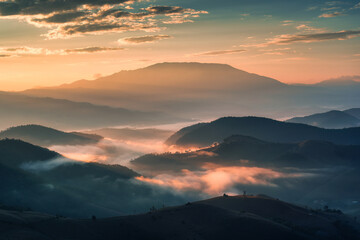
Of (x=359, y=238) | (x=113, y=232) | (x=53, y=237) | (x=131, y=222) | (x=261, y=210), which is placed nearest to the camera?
(x=53, y=237)

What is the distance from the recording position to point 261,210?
485 ft

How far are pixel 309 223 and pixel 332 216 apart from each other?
23.0m

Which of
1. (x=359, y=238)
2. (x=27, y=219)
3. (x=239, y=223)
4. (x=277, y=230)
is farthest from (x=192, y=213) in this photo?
(x=359, y=238)

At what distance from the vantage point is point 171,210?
413 ft

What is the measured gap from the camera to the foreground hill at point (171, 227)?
103 m

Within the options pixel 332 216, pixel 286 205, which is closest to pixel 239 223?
pixel 286 205

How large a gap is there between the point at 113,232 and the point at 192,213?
2713cm

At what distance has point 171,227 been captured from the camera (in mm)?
113062

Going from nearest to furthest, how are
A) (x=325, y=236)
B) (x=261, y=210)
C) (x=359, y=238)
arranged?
(x=325, y=236) → (x=359, y=238) → (x=261, y=210)

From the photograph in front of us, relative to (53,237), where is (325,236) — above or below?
below

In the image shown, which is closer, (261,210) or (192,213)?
(192,213)

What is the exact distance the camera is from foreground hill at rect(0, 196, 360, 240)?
337 ft

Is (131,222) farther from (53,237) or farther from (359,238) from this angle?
(359,238)

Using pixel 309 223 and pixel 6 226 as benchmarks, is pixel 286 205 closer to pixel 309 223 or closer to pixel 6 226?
pixel 309 223
